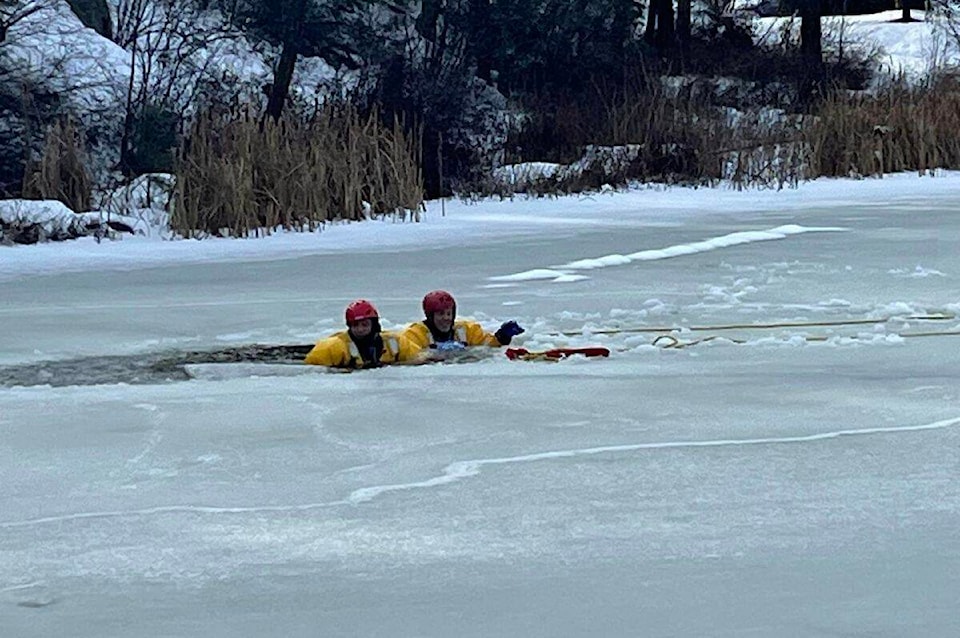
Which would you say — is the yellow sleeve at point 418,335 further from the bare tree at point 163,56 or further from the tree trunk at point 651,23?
the tree trunk at point 651,23

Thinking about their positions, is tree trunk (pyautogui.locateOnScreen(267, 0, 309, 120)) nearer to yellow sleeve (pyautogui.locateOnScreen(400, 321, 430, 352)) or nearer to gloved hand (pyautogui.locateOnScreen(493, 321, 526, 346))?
yellow sleeve (pyautogui.locateOnScreen(400, 321, 430, 352))

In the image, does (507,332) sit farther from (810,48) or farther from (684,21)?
(684,21)

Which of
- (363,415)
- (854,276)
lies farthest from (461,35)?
(363,415)

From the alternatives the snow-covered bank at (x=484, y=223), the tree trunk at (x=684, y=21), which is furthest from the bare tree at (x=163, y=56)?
the tree trunk at (x=684, y=21)

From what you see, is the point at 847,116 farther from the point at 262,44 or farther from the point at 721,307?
the point at 721,307

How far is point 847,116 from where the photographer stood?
62.1 feet

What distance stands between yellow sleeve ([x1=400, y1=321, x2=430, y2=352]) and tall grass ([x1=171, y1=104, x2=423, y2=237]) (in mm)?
5788

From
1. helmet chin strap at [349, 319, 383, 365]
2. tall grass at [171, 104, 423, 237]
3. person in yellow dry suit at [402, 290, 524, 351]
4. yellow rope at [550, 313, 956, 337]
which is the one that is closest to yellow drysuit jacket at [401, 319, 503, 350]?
person in yellow dry suit at [402, 290, 524, 351]

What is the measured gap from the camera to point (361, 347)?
6918 mm

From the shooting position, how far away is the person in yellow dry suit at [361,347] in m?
6.84

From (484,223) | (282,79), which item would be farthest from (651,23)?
(484,223)

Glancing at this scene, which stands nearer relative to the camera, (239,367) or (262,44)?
(239,367)

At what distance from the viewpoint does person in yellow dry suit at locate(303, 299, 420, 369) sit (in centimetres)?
684

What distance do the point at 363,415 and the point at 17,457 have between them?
1.12 meters
